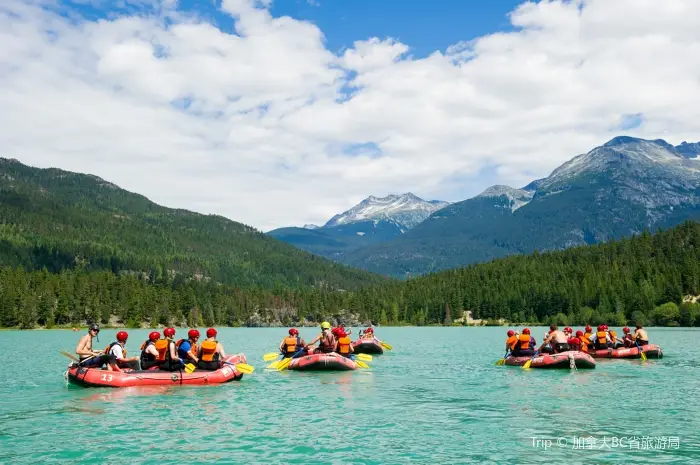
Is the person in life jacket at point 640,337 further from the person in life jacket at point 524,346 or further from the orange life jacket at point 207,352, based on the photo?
the orange life jacket at point 207,352

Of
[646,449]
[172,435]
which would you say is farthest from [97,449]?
[646,449]

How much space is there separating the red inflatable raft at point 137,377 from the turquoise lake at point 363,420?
1.93ft

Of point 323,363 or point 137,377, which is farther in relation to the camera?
point 323,363

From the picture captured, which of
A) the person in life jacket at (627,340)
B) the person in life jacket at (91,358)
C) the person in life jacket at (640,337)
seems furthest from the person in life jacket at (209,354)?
the person in life jacket at (640,337)

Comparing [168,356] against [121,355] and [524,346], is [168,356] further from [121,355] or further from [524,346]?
[524,346]

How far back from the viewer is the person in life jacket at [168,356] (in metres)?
40.5

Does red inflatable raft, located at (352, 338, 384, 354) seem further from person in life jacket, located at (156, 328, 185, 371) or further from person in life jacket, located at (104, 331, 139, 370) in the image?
person in life jacket, located at (104, 331, 139, 370)

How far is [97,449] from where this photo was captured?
24.0 meters

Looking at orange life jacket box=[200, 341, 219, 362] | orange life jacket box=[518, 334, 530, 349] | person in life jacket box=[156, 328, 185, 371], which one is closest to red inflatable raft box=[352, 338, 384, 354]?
orange life jacket box=[518, 334, 530, 349]

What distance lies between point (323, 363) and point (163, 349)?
1346cm

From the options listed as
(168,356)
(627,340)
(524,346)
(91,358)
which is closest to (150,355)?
(168,356)

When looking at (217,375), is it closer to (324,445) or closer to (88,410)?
(88,410)

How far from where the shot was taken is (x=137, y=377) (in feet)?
130

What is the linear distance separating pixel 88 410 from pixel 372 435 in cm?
1548
